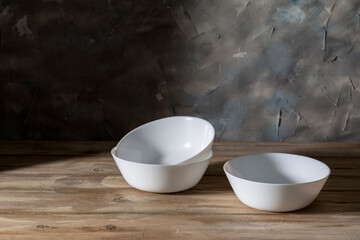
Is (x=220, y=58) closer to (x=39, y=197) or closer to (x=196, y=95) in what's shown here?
(x=196, y=95)

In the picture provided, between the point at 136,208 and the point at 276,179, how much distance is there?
311 mm

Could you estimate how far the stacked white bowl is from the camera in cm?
108

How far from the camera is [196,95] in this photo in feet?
5.04

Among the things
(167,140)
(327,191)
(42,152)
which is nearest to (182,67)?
(167,140)

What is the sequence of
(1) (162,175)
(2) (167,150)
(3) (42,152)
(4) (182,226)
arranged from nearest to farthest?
(4) (182,226) → (1) (162,175) → (2) (167,150) → (3) (42,152)

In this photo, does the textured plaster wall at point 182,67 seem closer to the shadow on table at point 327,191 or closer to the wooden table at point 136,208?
the wooden table at point 136,208

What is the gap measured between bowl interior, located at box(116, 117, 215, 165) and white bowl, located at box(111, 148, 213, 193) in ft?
0.44

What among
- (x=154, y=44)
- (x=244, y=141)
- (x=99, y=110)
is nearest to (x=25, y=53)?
(x=99, y=110)

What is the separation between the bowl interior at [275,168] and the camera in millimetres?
1104

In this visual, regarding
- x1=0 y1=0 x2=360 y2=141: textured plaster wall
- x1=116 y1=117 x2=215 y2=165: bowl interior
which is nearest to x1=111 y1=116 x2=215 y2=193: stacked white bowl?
x1=116 y1=117 x2=215 y2=165: bowl interior

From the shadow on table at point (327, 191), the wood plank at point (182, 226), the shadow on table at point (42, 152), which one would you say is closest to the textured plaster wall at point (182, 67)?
the shadow on table at point (42, 152)

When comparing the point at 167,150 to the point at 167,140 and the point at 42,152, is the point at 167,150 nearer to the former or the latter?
the point at 167,140

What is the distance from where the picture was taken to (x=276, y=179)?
113 cm

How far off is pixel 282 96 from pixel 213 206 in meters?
0.59
